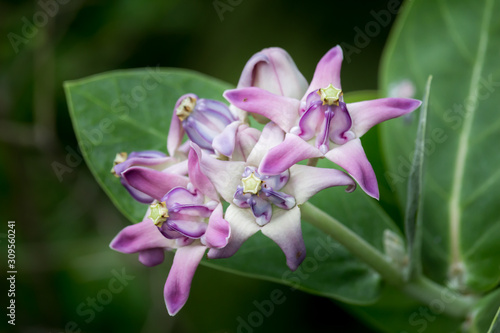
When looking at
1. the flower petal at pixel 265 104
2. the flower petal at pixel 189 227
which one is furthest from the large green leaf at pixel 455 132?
the flower petal at pixel 189 227

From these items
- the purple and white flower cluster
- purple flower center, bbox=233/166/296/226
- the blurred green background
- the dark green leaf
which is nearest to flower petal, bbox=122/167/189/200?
the purple and white flower cluster


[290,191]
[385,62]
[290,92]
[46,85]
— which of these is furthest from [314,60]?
[290,191]

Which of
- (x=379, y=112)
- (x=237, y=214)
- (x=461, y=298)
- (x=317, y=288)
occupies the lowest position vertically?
(x=461, y=298)

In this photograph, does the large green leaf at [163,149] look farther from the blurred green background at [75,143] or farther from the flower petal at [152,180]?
the blurred green background at [75,143]

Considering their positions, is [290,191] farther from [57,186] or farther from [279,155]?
[57,186]

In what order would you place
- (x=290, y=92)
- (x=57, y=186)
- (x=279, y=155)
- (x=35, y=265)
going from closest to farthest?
(x=279, y=155) < (x=290, y=92) < (x=35, y=265) < (x=57, y=186)

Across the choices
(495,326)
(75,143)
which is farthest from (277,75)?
(75,143)
